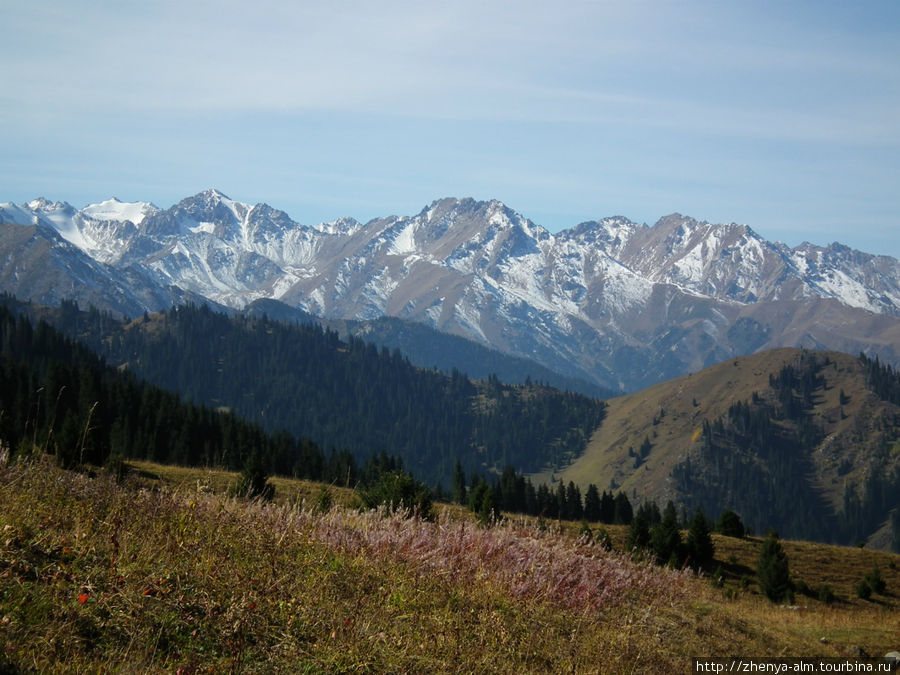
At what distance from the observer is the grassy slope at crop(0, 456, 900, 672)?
26.1 ft

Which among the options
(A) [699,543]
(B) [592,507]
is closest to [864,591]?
(A) [699,543]

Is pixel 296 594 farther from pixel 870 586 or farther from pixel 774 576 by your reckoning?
pixel 870 586

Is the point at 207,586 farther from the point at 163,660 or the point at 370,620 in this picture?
the point at 370,620

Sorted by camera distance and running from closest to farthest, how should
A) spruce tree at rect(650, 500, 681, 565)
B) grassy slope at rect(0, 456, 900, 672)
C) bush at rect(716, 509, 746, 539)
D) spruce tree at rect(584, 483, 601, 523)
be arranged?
1. grassy slope at rect(0, 456, 900, 672)
2. spruce tree at rect(650, 500, 681, 565)
3. bush at rect(716, 509, 746, 539)
4. spruce tree at rect(584, 483, 601, 523)

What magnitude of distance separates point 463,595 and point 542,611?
1299 mm

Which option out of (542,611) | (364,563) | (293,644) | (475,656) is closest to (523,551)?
(542,611)

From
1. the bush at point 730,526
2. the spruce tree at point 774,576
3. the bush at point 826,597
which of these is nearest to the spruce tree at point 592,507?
the bush at point 730,526

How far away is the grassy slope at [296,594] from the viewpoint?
7961 mm

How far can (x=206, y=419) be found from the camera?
13912 centimetres

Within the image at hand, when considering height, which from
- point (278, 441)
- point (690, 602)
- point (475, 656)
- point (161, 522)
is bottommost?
point (278, 441)

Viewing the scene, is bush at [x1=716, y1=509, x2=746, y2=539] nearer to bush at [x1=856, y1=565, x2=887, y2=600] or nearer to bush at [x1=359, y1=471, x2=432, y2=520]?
bush at [x1=856, y1=565, x2=887, y2=600]

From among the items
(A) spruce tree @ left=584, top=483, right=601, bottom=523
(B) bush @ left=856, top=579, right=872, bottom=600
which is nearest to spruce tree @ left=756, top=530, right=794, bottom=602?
(B) bush @ left=856, top=579, right=872, bottom=600

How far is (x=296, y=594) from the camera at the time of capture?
9.49m

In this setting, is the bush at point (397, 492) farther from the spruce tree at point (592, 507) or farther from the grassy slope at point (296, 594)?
the spruce tree at point (592, 507)
